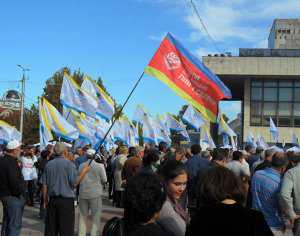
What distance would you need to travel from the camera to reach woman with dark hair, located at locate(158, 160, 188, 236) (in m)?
3.95

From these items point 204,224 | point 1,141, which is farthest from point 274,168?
point 1,141

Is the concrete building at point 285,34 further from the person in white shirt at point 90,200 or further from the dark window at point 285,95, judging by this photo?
the person in white shirt at point 90,200

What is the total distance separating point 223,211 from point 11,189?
18.5ft

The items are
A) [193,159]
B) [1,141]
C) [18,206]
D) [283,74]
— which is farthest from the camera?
[283,74]

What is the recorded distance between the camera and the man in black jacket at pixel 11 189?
835 cm

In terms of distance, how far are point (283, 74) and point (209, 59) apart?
20.9 ft

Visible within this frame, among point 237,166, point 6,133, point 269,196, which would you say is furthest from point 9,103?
point 269,196

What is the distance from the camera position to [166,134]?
29328 millimetres

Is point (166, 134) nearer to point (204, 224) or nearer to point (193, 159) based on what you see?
point (193, 159)

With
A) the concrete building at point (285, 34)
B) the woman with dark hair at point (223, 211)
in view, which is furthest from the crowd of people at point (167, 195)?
the concrete building at point (285, 34)

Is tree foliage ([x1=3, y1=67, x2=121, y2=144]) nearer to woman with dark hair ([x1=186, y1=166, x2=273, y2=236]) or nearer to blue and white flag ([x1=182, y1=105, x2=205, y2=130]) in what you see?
blue and white flag ([x1=182, y1=105, x2=205, y2=130])

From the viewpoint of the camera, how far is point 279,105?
4719 centimetres

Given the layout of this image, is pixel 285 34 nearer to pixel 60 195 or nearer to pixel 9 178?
pixel 60 195

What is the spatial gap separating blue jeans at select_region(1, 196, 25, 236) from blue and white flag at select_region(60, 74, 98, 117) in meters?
8.93
